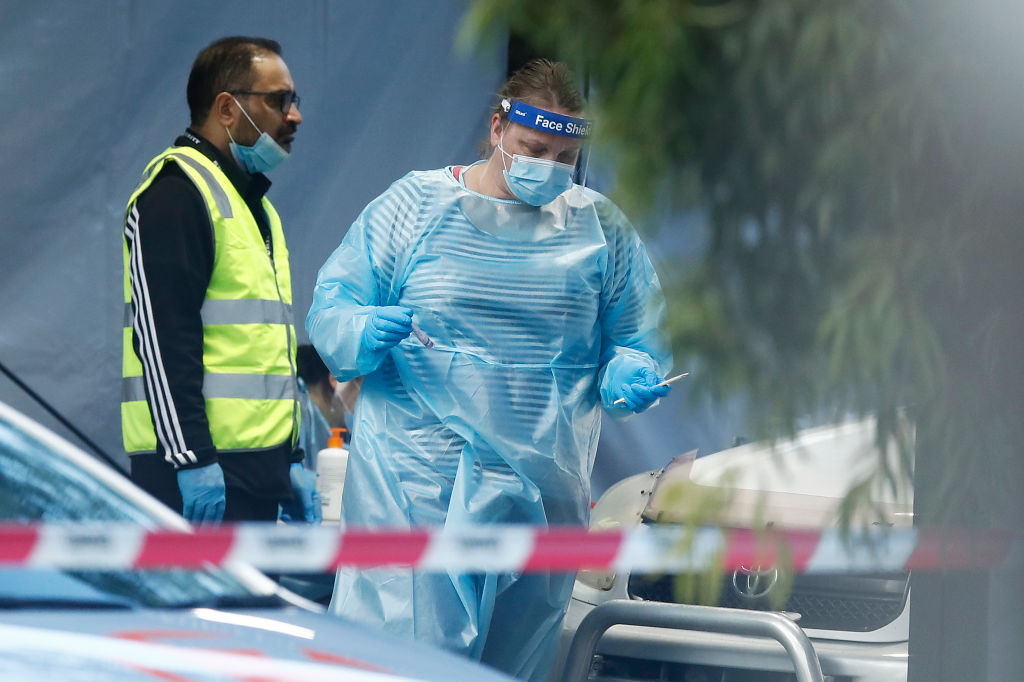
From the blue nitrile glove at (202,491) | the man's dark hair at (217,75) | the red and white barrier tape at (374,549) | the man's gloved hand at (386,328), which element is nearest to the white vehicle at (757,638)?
the red and white barrier tape at (374,549)

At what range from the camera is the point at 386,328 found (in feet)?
8.64

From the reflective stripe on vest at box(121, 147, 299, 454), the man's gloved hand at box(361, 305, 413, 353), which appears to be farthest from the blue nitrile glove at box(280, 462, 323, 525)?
the man's gloved hand at box(361, 305, 413, 353)

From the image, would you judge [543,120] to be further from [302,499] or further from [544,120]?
[302,499]

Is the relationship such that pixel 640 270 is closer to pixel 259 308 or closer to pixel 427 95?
pixel 259 308

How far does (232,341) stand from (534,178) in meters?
0.89

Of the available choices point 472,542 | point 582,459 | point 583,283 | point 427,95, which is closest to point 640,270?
point 583,283

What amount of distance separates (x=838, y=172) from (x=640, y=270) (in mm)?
2266

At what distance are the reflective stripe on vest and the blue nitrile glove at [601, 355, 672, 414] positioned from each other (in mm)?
903

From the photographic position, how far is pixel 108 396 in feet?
14.6

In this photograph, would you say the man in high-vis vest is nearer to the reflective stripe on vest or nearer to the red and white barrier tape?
the reflective stripe on vest

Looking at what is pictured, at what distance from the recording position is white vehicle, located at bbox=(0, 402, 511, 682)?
1.46 meters

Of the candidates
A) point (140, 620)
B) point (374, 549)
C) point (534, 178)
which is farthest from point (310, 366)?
point (140, 620)

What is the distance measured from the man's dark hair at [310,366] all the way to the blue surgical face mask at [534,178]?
234cm

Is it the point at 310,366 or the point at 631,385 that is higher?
the point at 631,385
